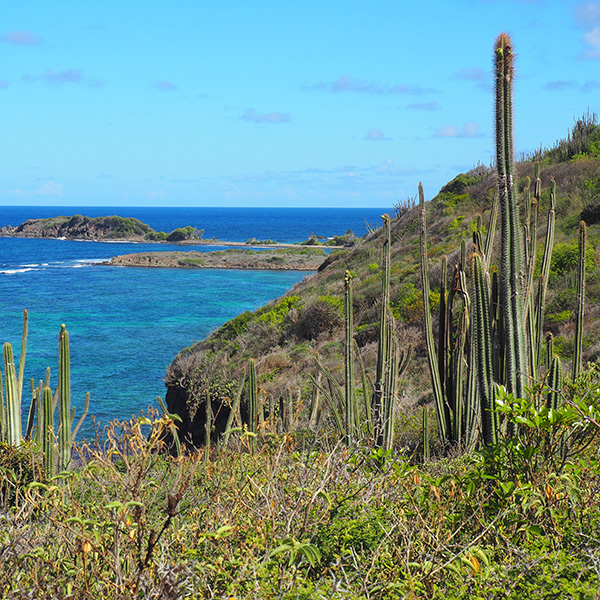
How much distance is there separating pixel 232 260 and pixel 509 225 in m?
62.3

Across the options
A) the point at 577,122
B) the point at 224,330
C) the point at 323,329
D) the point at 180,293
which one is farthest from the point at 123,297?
the point at 577,122

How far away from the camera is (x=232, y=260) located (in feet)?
217

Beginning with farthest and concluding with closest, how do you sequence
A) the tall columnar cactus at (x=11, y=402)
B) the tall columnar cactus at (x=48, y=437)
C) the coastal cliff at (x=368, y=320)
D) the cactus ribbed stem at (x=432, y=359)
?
1. the coastal cliff at (x=368, y=320)
2. the tall columnar cactus at (x=11, y=402)
3. the cactus ribbed stem at (x=432, y=359)
4. the tall columnar cactus at (x=48, y=437)

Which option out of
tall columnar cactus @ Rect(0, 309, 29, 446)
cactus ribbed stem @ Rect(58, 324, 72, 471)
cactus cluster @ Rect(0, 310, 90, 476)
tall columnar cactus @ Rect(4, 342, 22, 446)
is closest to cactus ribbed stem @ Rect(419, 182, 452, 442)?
cactus cluster @ Rect(0, 310, 90, 476)

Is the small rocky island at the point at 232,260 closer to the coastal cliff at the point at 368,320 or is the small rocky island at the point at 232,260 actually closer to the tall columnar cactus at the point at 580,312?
the coastal cliff at the point at 368,320

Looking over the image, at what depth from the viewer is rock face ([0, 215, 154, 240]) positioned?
9731 centimetres

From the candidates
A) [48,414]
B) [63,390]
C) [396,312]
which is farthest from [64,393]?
[396,312]

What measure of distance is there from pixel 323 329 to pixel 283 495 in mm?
15276

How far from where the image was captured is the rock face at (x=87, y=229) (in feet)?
319

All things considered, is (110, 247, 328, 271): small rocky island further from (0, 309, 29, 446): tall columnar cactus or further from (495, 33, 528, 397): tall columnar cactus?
(495, 33, 528, 397): tall columnar cactus

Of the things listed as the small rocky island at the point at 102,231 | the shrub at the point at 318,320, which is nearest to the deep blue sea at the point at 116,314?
the shrub at the point at 318,320

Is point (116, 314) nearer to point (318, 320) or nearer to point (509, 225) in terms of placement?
point (318, 320)

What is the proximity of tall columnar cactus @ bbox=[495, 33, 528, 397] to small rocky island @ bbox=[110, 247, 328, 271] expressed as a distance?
5641 cm

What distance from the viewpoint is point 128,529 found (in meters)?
2.55
